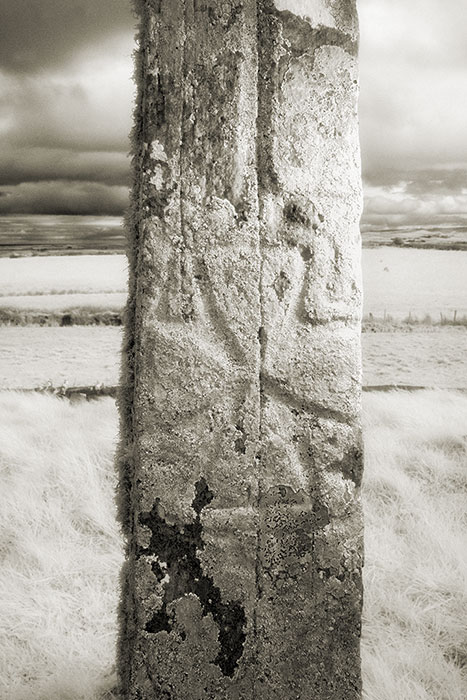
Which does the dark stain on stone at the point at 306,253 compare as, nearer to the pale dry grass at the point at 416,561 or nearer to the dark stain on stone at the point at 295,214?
the dark stain on stone at the point at 295,214

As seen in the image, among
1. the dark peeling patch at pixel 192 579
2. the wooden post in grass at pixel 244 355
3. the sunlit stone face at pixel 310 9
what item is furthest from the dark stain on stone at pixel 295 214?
the dark peeling patch at pixel 192 579

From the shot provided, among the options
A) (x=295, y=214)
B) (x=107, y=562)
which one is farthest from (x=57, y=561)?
(x=295, y=214)

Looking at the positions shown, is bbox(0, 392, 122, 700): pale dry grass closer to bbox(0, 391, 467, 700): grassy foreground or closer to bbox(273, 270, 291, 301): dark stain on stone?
bbox(0, 391, 467, 700): grassy foreground

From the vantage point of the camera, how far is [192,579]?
1829 mm

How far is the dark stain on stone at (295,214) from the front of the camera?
1786 millimetres

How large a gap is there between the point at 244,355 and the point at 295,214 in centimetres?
43

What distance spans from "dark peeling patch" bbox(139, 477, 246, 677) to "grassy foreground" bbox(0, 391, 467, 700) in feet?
3.03

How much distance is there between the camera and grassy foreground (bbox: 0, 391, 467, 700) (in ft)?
8.86

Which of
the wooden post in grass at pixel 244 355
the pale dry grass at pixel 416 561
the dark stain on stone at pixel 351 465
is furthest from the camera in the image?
the pale dry grass at pixel 416 561

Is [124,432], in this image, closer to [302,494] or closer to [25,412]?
[302,494]

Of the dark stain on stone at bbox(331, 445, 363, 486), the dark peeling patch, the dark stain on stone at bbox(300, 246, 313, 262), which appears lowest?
the dark peeling patch

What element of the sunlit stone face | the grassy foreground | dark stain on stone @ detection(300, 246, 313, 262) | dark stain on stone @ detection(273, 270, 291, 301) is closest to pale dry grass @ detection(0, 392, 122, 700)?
the grassy foreground

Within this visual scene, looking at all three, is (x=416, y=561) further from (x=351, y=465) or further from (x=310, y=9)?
(x=310, y=9)

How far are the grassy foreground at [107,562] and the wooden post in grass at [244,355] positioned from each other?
0.92 m
